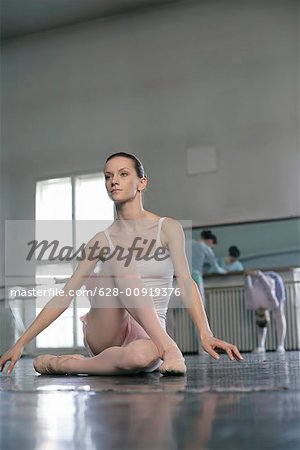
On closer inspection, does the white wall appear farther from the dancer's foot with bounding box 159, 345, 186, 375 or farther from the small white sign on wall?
the dancer's foot with bounding box 159, 345, 186, 375

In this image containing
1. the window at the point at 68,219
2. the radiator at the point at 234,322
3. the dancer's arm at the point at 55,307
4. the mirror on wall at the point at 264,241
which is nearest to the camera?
the dancer's arm at the point at 55,307

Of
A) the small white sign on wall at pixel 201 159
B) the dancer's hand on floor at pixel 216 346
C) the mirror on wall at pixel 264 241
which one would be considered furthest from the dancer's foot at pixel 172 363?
the small white sign on wall at pixel 201 159

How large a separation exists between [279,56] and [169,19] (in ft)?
4.49

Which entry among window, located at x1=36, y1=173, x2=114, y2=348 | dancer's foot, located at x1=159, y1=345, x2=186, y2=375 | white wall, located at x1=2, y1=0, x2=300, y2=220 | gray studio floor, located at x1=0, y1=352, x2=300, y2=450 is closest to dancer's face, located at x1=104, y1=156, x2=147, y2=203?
dancer's foot, located at x1=159, y1=345, x2=186, y2=375

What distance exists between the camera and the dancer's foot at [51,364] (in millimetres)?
1854

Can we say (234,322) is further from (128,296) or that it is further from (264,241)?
(128,296)

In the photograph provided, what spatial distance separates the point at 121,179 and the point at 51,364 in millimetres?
597

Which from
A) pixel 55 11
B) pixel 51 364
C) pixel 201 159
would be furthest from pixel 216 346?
pixel 55 11

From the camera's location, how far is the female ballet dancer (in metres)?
1.58

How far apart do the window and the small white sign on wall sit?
1072 mm

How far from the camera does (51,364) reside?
1.88m

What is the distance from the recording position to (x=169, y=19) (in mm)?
7129

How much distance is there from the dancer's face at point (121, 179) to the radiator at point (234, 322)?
14.7ft

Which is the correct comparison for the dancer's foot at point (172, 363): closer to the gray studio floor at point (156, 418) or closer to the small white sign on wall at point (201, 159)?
the gray studio floor at point (156, 418)
